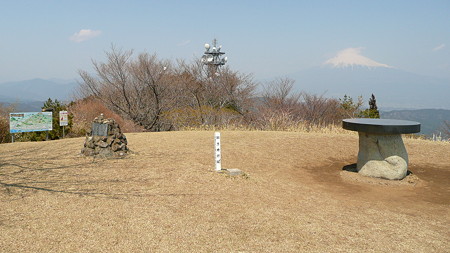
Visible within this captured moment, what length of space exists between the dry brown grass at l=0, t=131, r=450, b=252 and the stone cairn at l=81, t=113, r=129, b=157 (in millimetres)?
359

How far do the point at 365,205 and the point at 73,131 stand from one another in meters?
12.8

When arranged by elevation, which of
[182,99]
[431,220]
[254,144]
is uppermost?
[182,99]

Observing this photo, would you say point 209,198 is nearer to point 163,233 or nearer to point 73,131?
point 163,233

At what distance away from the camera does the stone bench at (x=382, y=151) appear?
679 cm

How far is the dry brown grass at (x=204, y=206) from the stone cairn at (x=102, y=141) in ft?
1.18

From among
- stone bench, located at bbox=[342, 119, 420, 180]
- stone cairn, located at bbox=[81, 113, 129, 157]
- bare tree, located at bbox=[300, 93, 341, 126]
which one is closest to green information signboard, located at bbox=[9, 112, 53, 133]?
stone cairn, located at bbox=[81, 113, 129, 157]

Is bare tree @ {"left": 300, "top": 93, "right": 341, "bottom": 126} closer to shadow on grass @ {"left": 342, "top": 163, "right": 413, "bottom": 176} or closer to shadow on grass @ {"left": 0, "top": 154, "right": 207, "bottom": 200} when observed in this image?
shadow on grass @ {"left": 342, "top": 163, "right": 413, "bottom": 176}

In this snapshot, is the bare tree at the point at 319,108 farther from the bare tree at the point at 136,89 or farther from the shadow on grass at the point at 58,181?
the shadow on grass at the point at 58,181

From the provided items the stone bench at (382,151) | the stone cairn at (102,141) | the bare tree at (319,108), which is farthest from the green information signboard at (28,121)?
the bare tree at (319,108)

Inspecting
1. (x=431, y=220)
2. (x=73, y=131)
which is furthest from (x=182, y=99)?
(x=431, y=220)

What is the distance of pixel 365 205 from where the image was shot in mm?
5105

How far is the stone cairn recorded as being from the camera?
7.26 m

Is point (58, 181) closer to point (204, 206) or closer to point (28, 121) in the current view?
point (204, 206)

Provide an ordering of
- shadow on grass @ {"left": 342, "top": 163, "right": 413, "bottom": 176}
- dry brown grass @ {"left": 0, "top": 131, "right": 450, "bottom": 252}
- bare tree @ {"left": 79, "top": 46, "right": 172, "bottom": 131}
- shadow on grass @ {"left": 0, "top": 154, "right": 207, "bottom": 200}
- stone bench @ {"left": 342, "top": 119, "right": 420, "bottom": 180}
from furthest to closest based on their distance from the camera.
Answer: bare tree @ {"left": 79, "top": 46, "right": 172, "bottom": 131} → shadow on grass @ {"left": 342, "top": 163, "right": 413, "bottom": 176} → stone bench @ {"left": 342, "top": 119, "right": 420, "bottom": 180} → shadow on grass @ {"left": 0, "top": 154, "right": 207, "bottom": 200} → dry brown grass @ {"left": 0, "top": 131, "right": 450, "bottom": 252}
